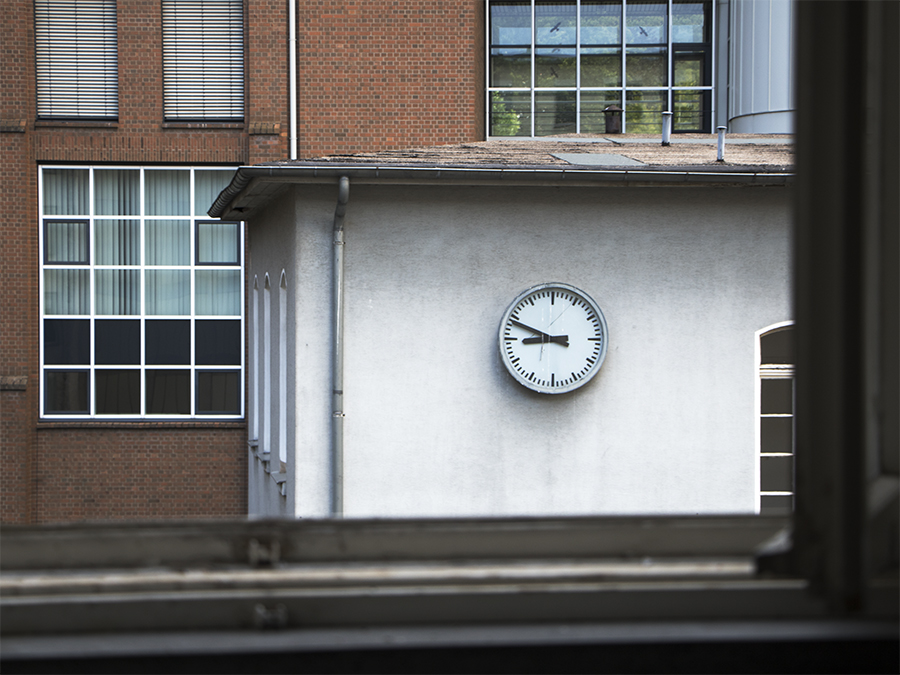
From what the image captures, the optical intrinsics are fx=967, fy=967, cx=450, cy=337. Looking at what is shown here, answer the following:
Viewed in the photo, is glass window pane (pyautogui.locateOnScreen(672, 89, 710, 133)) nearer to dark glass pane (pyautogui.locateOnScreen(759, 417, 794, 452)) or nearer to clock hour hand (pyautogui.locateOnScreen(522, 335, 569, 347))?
dark glass pane (pyautogui.locateOnScreen(759, 417, 794, 452))

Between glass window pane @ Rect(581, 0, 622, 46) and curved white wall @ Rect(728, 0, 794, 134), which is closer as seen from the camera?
curved white wall @ Rect(728, 0, 794, 134)

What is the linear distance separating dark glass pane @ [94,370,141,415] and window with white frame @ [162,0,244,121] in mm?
4609

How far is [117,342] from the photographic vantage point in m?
16.9

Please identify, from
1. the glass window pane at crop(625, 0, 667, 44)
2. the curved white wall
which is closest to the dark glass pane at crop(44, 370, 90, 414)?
the curved white wall

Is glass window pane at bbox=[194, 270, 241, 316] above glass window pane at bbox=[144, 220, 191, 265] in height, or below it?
below

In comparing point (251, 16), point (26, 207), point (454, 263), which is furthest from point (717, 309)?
point (26, 207)

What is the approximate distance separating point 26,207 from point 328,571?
16630 millimetres

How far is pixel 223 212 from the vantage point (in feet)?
36.6

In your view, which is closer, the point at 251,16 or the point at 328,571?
the point at 328,571

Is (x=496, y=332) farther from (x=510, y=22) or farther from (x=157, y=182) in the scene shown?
(x=510, y=22)

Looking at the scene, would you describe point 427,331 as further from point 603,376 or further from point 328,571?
point 328,571

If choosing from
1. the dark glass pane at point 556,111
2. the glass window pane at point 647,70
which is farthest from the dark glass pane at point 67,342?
the glass window pane at point 647,70

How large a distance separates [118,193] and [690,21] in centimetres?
1175

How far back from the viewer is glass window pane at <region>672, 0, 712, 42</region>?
1967cm
